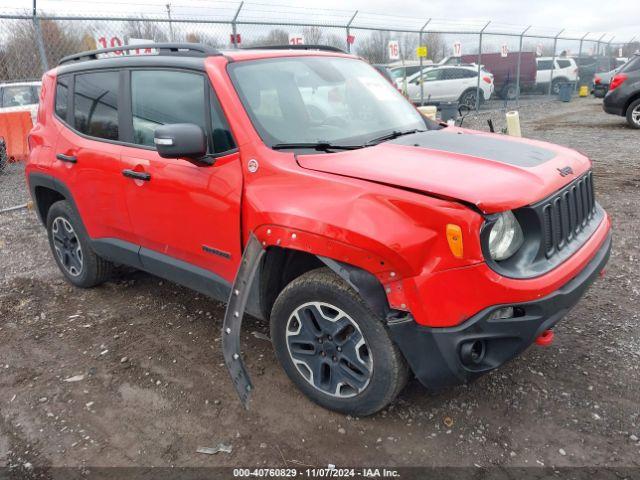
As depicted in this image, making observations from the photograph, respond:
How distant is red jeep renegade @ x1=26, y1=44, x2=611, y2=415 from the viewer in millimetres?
2303

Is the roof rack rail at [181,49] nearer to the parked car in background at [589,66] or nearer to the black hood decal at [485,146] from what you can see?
the black hood decal at [485,146]

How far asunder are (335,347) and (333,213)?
721 mm

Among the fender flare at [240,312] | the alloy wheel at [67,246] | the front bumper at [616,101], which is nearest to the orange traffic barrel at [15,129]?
the alloy wheel at [67,246]

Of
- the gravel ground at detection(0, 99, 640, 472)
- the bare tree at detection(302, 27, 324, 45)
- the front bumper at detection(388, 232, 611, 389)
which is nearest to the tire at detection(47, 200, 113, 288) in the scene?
the gravel ground at detection(0, 99, 640, 472)

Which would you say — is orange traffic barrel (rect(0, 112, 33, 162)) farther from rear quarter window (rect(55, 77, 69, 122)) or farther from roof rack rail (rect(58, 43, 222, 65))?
roof rack rail (rect(58, 43, 222, 65))

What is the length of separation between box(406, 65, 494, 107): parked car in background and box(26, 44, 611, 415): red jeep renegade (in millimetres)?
15584

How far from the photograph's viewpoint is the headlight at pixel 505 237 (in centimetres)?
237

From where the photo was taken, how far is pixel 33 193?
15.2ft

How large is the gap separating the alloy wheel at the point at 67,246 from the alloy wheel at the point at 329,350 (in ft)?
8.08

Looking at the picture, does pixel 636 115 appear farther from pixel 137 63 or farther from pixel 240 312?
pixel 240 312

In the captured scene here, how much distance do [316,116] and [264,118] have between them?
0.34 m

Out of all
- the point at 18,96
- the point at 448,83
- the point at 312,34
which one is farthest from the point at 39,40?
the point at 448,83

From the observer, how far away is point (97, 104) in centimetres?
387

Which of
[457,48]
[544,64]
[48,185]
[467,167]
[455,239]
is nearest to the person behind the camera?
[455,239]
